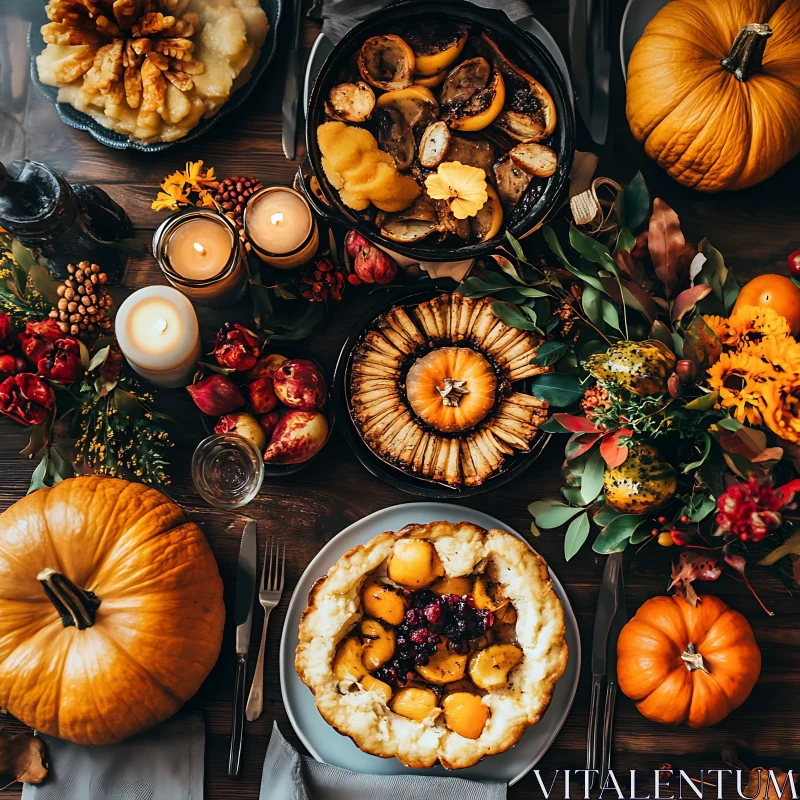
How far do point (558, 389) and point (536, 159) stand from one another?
384mm

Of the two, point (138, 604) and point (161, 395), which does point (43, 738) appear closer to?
point (138, 604)

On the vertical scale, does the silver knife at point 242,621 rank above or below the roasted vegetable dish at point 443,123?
below

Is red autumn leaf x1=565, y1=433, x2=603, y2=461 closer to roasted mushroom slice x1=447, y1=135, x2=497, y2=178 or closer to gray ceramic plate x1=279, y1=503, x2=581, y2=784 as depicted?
gray ceramic plate x1=279, y1=503, x2=581, y2=784

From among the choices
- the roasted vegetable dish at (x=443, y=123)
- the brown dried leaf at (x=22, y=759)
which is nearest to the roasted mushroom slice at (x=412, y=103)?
the roasted vegetable dish at (x=443, y=123)

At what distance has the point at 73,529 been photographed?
117 centimetres

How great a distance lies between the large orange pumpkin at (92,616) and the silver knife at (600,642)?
0.70 metres

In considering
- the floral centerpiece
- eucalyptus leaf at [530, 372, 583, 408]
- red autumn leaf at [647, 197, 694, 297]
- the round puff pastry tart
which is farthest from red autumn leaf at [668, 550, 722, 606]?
red autumn leaf at [647, 197, 694, 297]

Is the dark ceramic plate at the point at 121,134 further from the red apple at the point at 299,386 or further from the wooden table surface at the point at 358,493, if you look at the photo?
the red apple at the point at 299,386

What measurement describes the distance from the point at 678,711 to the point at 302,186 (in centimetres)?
116

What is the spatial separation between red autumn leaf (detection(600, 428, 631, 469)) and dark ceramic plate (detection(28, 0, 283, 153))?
0.92m

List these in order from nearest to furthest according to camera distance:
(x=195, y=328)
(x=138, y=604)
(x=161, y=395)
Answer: (x=138, y=604) → (x=195, y=328) → (x=161, y=395)

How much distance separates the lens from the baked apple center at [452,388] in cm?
126

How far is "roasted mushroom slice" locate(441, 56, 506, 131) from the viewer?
120cm

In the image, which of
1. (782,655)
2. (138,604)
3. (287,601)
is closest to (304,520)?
(287,601)
